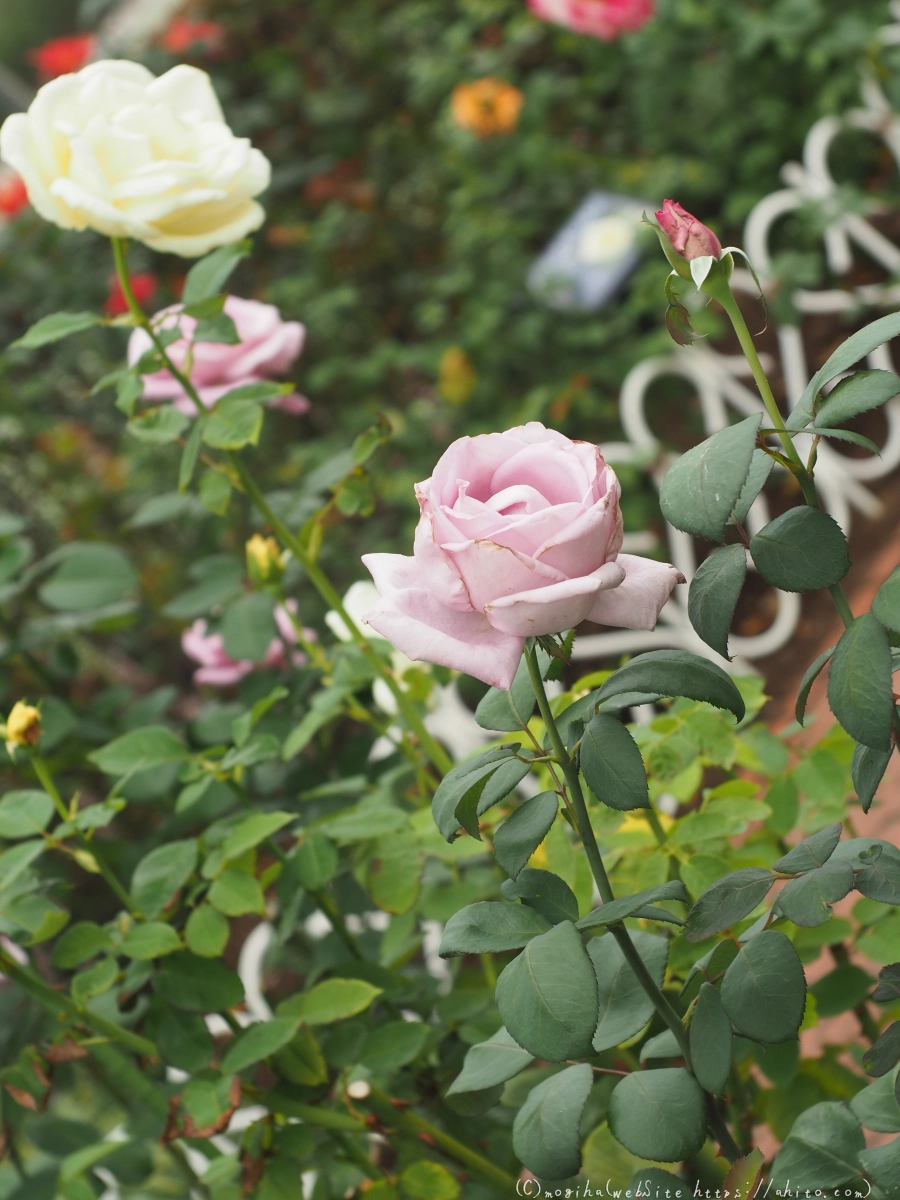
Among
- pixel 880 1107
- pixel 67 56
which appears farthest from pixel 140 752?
pixel 67 56

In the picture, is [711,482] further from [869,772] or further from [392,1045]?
[392,1045]

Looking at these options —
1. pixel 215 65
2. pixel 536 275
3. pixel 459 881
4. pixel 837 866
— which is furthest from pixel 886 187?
pixel 837 866

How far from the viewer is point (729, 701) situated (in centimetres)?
46

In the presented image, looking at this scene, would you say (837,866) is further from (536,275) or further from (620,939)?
(536,275)

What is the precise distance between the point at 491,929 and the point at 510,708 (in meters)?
0.10

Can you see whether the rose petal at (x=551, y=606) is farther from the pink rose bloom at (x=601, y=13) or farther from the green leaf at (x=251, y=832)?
the pink rose bloom at (x=601, y=13)

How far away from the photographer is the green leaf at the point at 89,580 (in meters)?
1.08

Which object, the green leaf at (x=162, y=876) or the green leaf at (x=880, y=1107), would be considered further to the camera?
the green leaf at (x=162, y=876)

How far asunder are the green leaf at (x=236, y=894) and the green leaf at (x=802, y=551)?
0.41 m

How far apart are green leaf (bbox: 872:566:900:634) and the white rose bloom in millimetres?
520

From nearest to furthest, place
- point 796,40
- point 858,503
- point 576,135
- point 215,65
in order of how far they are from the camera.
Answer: point 858,503 → point 796,40 → point 576,135 → point 215,65

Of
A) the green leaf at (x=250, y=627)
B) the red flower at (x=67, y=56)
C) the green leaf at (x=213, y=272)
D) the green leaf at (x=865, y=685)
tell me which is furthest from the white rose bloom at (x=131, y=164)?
the red flower at (x=67, y=56)

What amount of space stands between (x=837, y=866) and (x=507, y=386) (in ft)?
6.65

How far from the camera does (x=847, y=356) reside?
452 millimetres
